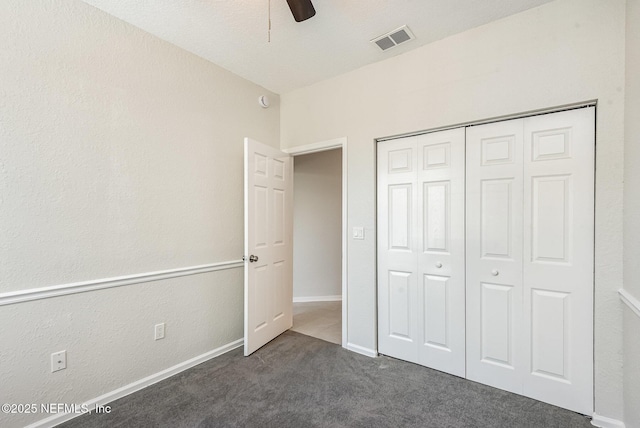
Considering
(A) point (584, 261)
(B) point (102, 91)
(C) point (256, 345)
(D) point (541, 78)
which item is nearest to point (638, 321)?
(A) point (584, 261)

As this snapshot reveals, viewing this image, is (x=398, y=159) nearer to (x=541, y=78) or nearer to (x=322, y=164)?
(x=541, y=78)

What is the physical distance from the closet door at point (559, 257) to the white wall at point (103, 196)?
2.46 metres

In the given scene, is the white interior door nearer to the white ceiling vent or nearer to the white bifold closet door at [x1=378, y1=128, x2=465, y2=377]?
the white bifold closet door at [x1=378, y1=128, x2=465, y2=377]

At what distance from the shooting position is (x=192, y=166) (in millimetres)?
2420

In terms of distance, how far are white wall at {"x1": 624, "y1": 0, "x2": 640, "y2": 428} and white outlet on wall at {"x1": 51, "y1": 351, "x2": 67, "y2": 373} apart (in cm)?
318

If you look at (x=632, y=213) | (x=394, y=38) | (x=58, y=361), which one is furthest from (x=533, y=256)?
(x=58, y=361)

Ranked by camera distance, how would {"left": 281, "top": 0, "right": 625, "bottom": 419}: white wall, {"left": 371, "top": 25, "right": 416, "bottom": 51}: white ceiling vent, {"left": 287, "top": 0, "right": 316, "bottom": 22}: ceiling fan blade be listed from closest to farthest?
{"left": 287, "top": 0, "right": 316, "bottom": 22}: ceiling fan blade < {"left": 281, "top": 0, "right": 625, "bottom": 419}: white wall < {"left": 371, "top": 25, "right": 416, "bottom": 51}: white ceiling vent

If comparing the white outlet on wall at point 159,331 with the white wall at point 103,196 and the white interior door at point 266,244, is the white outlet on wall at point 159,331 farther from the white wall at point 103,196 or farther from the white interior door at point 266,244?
the white interior door at point 266,244

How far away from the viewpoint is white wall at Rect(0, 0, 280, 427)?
5.25ft

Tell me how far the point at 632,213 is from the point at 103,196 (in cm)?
317

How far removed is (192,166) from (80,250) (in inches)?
39.0

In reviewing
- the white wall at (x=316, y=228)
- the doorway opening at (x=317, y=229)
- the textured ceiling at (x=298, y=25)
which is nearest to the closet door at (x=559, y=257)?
the textured ceiling at (x=298, y=25)

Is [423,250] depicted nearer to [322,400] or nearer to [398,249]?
[398,249]

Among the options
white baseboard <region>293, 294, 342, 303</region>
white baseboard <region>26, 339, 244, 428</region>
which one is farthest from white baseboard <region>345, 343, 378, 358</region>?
white baseboard <region>293, 294, 342, 303</region>
